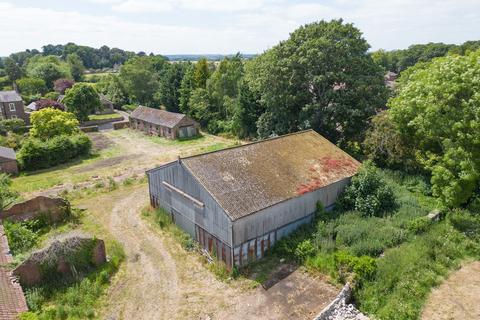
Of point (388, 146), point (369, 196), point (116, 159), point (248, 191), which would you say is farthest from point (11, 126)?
point (369, 196)

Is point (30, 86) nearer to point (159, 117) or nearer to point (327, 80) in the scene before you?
point (159, 117)

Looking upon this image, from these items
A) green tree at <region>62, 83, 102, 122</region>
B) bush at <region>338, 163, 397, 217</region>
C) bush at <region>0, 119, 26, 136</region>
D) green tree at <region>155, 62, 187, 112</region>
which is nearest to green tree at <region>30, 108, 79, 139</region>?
bush at <region>0, 119, 26, 136</region>

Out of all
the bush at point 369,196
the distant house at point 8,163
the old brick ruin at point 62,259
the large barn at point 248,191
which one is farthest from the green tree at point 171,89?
the old brick ruin at point 62,259

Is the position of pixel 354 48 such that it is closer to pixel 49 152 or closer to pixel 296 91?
pixel 296 91

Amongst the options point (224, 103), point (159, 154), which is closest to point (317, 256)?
point (159, 154)

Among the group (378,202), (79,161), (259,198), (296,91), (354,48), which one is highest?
(354,48)

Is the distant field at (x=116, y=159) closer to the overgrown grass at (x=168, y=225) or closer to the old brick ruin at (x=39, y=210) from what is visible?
the old brick ruin at (x=39, y=210)
